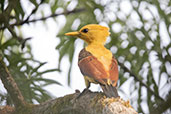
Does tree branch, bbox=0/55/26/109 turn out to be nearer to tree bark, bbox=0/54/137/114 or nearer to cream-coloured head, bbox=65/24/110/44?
tree bark, bbox=0/54/137/114

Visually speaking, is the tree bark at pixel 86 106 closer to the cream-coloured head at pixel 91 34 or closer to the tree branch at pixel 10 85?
the tree branch at pixel 10 85

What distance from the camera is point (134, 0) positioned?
7.37ft

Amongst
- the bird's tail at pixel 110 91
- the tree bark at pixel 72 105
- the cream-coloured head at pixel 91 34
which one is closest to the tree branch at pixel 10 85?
the tree bark at pixel 72 105

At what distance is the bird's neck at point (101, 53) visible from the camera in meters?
1.17

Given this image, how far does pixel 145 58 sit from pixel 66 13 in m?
0.64

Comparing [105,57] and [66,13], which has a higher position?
[105,57]

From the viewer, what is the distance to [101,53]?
1.20 m

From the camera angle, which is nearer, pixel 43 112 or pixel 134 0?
pixel 43 112

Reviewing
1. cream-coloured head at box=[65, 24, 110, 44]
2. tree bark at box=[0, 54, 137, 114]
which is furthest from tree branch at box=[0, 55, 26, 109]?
cream-coloured head at box=[65, 24, 110, 44]

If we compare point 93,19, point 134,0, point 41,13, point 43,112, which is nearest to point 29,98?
point 43,112

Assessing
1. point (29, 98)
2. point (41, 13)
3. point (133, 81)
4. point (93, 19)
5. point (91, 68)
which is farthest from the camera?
point (41, 13)

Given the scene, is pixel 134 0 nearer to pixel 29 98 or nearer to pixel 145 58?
pixel 145 58

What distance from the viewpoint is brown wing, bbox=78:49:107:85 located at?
3.64 ft

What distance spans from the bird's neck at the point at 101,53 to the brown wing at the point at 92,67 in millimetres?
15
